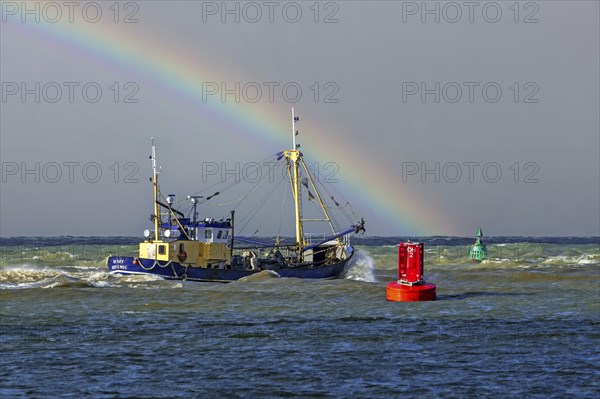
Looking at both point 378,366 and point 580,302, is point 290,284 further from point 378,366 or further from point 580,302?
point 378,366

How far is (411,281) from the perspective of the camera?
5191cm

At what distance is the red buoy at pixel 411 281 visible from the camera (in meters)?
50.9

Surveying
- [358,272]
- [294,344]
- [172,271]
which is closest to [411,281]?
[294,344]

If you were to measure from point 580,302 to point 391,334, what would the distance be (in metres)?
19.7

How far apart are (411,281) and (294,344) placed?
1828 centimetres

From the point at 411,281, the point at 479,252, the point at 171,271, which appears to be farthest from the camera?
the point at 479,252

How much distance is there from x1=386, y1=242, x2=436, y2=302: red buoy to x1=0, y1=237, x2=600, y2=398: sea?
36.1 inches

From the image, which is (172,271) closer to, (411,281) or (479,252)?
(411,281)

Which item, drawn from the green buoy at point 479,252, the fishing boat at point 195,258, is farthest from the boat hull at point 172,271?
the green buoy at point 479,252

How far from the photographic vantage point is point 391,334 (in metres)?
37.3

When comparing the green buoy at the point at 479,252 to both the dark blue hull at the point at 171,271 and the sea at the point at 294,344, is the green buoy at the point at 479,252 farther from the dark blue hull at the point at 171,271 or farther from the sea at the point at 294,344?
the sea at the point at 294,344

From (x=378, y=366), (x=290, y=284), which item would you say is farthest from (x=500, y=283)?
(x=378, y=366)

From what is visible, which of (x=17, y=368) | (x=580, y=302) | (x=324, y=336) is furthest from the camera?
(x=580, y=302)

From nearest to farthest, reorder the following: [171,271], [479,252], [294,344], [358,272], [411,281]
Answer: [294,344]
[411,281]
[171,271]
[358,272]
[479,252]
